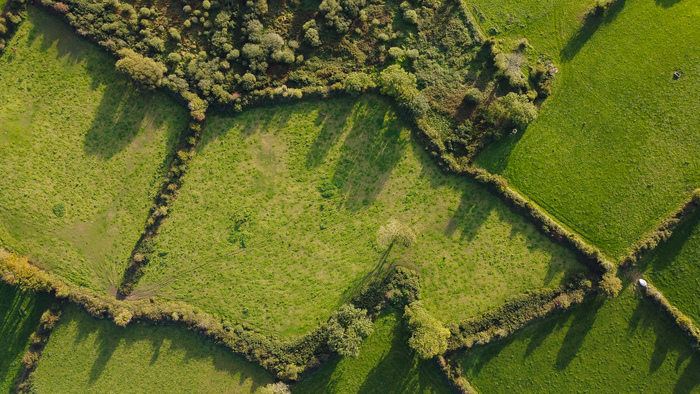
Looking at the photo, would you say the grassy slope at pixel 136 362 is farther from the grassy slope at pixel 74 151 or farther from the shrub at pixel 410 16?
the shrub at pixel 410 16

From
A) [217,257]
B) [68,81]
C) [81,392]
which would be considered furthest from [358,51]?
[81,392]

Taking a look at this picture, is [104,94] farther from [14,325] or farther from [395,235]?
[395,235]

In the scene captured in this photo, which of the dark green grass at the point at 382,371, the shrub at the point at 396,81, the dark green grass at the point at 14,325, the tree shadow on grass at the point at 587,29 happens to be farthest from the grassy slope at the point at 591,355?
the dark green grass at the point at 14,325

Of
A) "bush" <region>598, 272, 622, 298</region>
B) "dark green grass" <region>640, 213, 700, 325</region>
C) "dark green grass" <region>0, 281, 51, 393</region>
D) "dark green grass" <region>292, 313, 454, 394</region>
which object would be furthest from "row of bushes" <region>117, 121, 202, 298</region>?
"dark green grass" <region>640, 213, 700, 325</region>

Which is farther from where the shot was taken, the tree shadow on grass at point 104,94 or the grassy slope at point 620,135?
the tree shadow on grass at point 104,94

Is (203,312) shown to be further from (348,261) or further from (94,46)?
Result: (94,46)

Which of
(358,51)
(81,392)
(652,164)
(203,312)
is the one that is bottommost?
(81,392)
